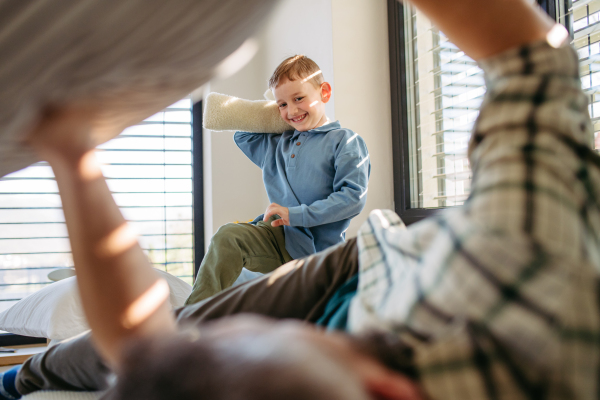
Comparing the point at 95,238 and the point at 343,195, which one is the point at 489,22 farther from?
the point at 343,195

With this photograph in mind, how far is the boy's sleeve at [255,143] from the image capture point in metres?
1.80

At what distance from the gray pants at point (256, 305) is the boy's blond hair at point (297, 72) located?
1.00 metres

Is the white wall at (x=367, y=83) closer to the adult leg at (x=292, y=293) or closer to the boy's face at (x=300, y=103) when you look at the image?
the boy's face at (x=300, y=103)

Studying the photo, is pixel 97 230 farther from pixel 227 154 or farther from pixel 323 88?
pixel 227 154

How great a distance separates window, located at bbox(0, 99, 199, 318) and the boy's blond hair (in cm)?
123

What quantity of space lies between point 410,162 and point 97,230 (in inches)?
66.9

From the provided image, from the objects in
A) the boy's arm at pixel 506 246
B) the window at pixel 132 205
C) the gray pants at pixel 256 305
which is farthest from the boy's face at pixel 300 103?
the window at pixel 132 205

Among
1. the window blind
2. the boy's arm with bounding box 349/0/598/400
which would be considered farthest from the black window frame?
the boy's arm with bounding box 349/0/598/400

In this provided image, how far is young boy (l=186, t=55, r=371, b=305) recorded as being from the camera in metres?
1.44

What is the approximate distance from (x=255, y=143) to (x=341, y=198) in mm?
533

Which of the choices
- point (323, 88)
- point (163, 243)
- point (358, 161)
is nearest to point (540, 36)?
point (358, 161)

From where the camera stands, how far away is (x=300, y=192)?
1.61m

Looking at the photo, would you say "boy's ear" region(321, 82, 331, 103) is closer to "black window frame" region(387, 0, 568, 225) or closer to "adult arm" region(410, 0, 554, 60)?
"black window frame" region(387, 0, 568, 225)

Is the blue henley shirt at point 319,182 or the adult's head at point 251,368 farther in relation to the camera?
the blue henley shirt at point 319,182
